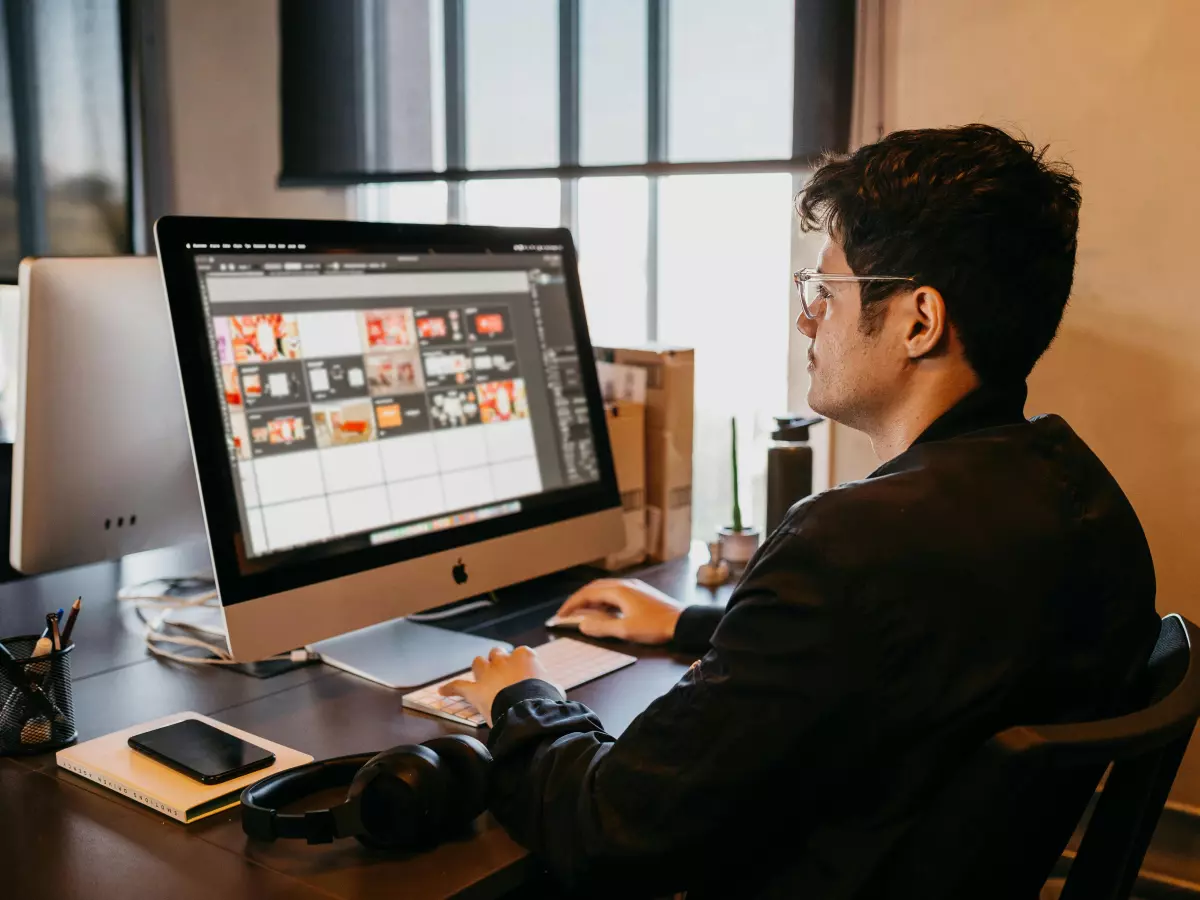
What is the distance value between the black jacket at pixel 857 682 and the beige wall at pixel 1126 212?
91 cm

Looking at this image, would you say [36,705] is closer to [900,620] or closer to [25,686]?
[25,686]

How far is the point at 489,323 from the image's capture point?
5.01 ft

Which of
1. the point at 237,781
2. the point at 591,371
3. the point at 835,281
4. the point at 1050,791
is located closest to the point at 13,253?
the point at 591,371

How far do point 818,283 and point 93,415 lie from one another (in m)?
0.90

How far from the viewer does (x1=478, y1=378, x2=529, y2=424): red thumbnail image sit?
59.4 inches

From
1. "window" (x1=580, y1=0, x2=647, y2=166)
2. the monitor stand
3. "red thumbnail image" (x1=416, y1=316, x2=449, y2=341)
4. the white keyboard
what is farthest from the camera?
"window" (x1=580, y1=0, x2=647, y2=166)

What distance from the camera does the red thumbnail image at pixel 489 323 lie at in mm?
1514

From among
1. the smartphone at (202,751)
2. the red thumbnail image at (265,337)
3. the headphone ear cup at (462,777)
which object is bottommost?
the smartphone at (202,751)

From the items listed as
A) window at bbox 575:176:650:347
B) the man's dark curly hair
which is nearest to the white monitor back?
the man's dark curly hair

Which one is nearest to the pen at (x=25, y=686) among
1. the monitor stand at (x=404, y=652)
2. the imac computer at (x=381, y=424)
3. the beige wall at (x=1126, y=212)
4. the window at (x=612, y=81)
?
the imac computer at (x=381, y=424)

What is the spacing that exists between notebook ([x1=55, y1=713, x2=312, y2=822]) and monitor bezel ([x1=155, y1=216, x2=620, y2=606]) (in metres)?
0.17

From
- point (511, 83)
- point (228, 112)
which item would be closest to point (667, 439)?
point (511, 83)

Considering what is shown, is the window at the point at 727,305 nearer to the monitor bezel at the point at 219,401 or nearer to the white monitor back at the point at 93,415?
the monitor bezel at the point at 219,401

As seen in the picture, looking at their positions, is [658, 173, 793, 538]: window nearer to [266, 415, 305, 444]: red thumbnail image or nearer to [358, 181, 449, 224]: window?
[358, 181, 449, 224]: window
